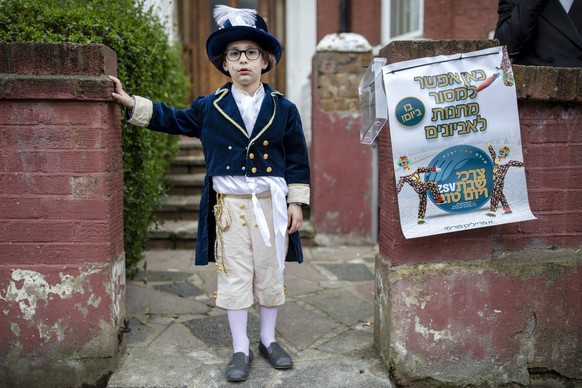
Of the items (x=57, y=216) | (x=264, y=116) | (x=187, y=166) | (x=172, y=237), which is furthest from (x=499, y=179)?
(x=187, y=166)

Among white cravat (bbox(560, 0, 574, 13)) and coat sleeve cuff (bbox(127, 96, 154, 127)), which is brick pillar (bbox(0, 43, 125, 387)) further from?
white cravat (bbox(560, 0, 574, 13))

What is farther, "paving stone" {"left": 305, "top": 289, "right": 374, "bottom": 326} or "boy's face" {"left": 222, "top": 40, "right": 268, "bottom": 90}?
"paving stone" {"left": 305, "top": 289, "right": 374, "bottom": 326}

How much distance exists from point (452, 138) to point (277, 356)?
1.41 meters

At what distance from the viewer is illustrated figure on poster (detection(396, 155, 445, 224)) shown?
2582 millimetres

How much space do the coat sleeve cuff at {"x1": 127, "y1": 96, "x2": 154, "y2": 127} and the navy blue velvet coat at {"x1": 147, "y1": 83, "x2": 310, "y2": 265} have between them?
25 millimetres

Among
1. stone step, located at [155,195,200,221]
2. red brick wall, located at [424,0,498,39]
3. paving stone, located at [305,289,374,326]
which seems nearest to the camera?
paving stone, located at [305,289,374,326]

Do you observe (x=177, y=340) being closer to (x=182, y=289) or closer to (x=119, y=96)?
(x=182, y=289)

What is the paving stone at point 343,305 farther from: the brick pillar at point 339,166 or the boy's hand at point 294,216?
the brick pillar at point 339,166

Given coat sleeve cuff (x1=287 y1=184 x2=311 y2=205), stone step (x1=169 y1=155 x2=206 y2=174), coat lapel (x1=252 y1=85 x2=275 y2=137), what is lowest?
coat sleeve cuff (x1=287 y1=184 x2=311 y2=205)

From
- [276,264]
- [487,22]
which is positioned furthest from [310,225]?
[487,22]

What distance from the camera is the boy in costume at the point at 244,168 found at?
2.76m

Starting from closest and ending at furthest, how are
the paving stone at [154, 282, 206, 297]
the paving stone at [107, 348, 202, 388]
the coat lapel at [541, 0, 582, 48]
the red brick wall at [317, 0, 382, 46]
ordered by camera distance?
1. the paving stone at [107, 348, 202, 388]
2. the coat lapel at [541, 0, 582, 48]
3. the paving stone at [154, 282, 206, 297]
4. the red brick wall at [317, 0, 382, 46]

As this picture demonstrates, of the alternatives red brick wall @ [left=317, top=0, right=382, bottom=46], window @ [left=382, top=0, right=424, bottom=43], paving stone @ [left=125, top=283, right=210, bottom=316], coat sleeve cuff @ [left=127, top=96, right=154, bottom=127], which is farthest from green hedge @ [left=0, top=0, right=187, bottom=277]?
window @ [left=382, top=0, right=424, bottom=43]

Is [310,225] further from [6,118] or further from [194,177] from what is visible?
[6,118]
